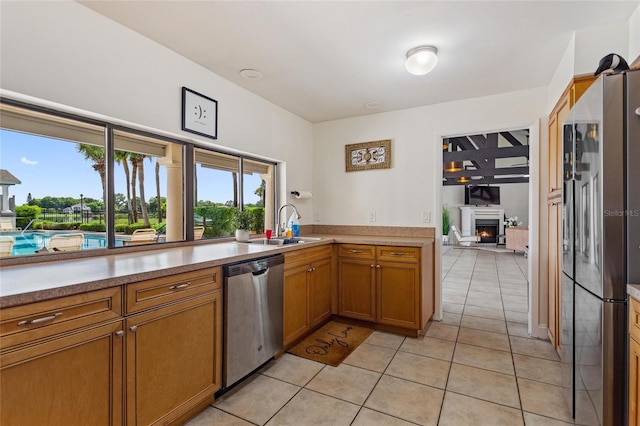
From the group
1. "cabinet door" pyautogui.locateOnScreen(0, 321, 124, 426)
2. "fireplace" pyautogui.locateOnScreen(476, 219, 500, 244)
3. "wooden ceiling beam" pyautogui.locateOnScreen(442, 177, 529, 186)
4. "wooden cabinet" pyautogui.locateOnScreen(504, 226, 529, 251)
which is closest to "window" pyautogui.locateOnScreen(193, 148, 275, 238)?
"cabinet door" pyautogui.locateOnScreen(0, 321, 124, 426)

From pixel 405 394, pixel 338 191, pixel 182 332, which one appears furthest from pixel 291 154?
pixel 405 394

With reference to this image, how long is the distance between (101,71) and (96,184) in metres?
0.71

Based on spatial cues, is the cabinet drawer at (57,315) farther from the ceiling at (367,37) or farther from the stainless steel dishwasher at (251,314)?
the ceiling at (367,37)

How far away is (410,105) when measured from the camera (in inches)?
133

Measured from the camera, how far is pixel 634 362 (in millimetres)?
1206

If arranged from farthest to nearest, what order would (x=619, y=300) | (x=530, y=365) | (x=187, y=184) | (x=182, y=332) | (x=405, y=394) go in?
(x=187, y=184), (x=530, y=365), (x=405, y=394), (x=182, y=332), (x=619, y=300)

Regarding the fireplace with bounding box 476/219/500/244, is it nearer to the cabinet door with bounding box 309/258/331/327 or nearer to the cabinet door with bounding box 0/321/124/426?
the cabinet door with bounding box 309/258/331/327

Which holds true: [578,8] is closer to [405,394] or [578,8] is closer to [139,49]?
[405,394]

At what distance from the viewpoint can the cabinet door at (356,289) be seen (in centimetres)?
305

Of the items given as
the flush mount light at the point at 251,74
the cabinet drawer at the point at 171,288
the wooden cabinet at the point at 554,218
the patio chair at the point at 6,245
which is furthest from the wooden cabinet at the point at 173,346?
the wooden cabinet at the point at 554,218

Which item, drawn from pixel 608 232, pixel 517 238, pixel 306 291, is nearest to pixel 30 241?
pixel 306 291

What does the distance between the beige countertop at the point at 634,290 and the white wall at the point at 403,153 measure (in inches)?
83.0

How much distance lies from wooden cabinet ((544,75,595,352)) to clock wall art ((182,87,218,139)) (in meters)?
2.69

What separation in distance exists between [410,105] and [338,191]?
1.31m
